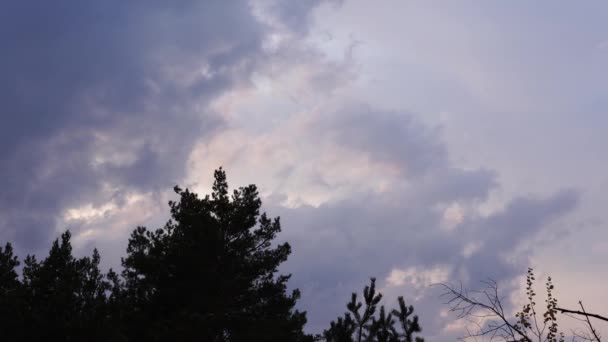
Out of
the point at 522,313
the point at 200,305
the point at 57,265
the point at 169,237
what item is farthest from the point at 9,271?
the point at 522,313

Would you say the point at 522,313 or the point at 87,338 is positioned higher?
the point at 87,338

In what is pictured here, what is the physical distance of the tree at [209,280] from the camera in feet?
78.1

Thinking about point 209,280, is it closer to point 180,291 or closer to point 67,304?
point 180,291

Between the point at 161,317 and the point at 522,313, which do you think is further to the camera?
the point at 161,317

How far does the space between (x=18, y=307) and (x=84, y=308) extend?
278 centimetres

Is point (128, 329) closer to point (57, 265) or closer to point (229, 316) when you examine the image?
point (229, 316)

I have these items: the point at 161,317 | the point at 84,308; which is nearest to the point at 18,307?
the point at 84,308

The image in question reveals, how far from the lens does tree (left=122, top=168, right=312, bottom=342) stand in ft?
78.1

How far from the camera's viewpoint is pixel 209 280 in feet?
82.0

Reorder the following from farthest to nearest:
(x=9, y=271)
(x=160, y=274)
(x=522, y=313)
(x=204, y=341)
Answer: (x=9, y=271) → (x=160, y=274) → (x=204, y=341) → (x=522, y=313)

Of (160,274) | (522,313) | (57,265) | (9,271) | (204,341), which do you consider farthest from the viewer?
(9,271)

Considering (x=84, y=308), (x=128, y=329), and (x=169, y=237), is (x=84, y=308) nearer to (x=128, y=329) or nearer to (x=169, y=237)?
(x=128, y=329)

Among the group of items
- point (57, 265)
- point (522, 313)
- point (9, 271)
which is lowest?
point (522, 313)

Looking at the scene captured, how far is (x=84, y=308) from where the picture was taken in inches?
1014
